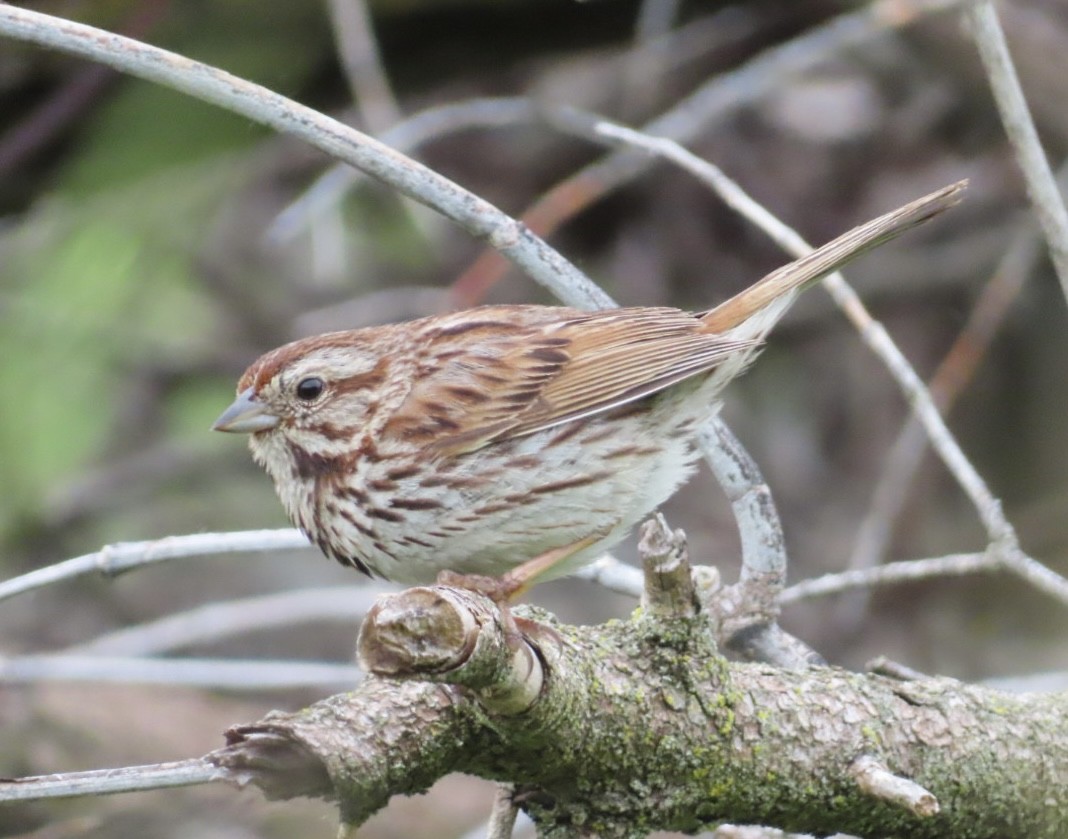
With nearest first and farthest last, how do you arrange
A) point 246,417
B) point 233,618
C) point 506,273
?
point 246,417, point 233,618, point 506,273

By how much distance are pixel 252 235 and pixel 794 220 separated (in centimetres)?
231

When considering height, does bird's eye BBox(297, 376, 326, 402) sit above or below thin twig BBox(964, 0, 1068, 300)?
above

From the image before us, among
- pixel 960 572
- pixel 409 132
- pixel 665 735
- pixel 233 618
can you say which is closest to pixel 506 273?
pixel 409 132

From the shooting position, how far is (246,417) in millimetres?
3457

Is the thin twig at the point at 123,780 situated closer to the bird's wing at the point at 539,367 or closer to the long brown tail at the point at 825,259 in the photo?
the bird's wing at the point at 539,367

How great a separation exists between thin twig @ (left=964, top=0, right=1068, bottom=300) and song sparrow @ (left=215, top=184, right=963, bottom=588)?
394 mm

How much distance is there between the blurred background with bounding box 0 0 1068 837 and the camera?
5.65 meters

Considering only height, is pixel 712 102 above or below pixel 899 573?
above

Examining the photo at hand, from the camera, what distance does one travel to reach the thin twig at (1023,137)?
3.01 meters

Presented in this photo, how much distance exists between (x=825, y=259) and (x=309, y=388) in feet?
3.95

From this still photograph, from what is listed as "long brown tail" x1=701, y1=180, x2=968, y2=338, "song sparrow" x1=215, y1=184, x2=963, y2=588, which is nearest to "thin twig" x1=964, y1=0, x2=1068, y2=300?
"long brown tail" x1=701, y1=180, x2=968, y2=338

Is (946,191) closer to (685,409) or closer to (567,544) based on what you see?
(685,409)

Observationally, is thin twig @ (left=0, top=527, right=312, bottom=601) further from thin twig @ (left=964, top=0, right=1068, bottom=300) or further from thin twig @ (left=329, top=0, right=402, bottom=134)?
thin twig @ (left=329, top=0, right=402, bottom=134)

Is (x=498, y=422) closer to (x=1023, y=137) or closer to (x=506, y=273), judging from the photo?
(x=1023, y=137)
